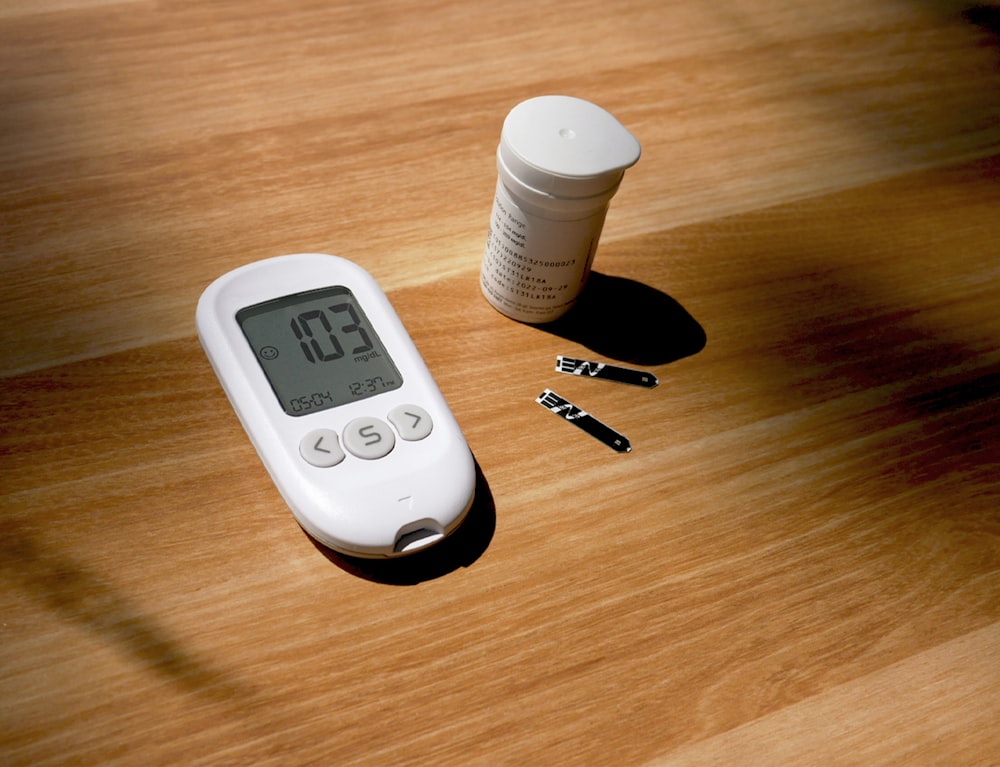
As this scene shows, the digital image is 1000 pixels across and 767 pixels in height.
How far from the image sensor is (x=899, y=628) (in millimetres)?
543

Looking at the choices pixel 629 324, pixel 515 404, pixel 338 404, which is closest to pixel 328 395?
pixel 338 404

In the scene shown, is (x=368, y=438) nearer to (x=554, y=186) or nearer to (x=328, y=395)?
(x=328, y=395)

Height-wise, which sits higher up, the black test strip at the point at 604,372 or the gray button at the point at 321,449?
the gray button at the point at 321,449

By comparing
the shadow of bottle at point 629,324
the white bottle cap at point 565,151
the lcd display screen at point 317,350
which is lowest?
the shadow of bottle at point 629,324

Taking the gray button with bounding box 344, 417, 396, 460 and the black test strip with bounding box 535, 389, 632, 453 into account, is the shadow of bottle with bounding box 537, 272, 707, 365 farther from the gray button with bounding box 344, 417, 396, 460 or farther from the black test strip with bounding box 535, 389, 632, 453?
the gray button with bounding box 344, 417, 396, 460

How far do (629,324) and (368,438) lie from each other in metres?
0.23

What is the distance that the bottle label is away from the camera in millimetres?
571

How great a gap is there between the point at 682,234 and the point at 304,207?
11.5 inches

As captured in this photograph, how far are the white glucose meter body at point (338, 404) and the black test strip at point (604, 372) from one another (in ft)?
0.37

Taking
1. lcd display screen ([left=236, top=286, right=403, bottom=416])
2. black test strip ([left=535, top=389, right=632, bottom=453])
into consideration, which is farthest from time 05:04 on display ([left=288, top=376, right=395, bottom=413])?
black test strip ([left=535, top=389, right=632, bottom=453])

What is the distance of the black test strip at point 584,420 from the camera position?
0.59m

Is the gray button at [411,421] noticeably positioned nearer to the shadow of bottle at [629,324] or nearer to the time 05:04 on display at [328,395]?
the time 05:04 on display at [328,395]

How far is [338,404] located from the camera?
1.75ft

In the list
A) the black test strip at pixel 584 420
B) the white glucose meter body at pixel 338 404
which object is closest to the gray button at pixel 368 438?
the white glucose meter body at pixel 338 404
